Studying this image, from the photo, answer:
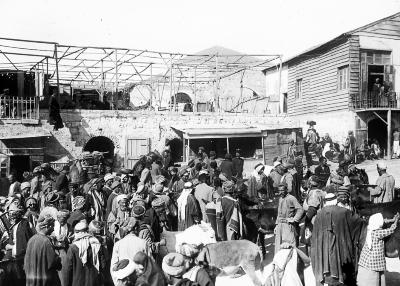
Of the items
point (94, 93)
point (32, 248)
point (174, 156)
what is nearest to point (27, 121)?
point (174, 156)

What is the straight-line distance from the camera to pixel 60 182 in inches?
402

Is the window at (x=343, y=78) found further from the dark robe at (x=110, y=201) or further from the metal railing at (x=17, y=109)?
the dark robe at (x=110, y=201)

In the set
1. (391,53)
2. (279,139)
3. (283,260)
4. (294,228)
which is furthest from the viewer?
(391,53)

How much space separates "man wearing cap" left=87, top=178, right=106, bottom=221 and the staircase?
36.5 feet

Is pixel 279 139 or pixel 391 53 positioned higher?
pixel 391 53

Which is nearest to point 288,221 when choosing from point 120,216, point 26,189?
point 120,216

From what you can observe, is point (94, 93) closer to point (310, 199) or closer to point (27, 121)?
point (27, 121)

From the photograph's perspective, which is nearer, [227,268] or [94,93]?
[227,268]

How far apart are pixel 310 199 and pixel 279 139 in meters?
12.4

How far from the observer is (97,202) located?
8.71 m

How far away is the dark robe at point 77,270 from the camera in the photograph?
217 inches

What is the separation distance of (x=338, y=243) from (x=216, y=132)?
13963mm

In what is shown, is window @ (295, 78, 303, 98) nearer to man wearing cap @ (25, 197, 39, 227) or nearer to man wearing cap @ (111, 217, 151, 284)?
man wearing cap @ (25, 197, 39, 227)

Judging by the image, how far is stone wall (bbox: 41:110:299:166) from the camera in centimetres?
1961
